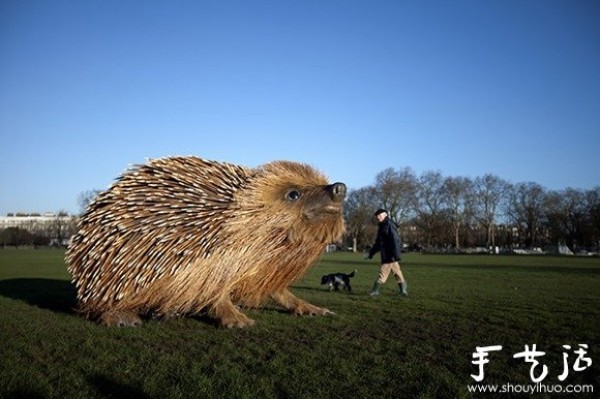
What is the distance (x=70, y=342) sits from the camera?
6816 millimetres

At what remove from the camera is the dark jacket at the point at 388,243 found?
1335cm

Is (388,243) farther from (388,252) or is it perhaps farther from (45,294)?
(45,294)

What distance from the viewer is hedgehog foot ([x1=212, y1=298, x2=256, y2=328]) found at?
7832 mm

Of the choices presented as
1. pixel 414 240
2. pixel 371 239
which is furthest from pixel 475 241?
pixel 371 239

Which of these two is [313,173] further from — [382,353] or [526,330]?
[526,330]

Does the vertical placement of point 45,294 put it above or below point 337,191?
below

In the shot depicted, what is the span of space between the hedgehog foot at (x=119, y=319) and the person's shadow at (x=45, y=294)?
4.79ft

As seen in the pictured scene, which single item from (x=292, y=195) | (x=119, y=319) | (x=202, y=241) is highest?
(x=292, y=195)

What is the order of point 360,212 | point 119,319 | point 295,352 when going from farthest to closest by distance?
point 360,212
point 119,319
point 295,352

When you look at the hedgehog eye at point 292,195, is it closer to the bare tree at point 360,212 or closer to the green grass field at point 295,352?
the green grass field at point 295,352

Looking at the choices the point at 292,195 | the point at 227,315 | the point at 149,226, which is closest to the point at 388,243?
the point at 292,195

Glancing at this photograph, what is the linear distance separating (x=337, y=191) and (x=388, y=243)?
6.30 metres

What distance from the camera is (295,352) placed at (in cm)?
618

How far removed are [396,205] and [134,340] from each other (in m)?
86.7
